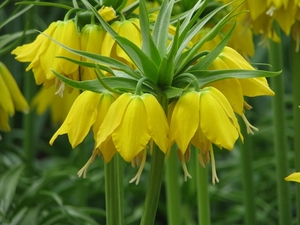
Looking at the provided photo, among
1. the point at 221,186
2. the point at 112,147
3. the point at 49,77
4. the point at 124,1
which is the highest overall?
the point at 124,1

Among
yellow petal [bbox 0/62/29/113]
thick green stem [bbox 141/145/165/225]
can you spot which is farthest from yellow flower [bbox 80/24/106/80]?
yellow petal [bbox 0/62/29/113]

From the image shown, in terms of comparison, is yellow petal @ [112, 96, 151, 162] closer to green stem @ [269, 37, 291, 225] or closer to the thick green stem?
the thick green stem

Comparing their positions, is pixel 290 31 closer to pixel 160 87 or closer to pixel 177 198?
pixel 177 198

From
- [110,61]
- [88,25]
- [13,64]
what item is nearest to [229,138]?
[110,61]

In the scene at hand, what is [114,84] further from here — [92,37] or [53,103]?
[53,103]

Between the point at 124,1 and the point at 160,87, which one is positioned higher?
the point at 124,1

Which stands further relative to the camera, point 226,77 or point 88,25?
point 88,25

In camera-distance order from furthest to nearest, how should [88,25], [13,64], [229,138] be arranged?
[13,64] → [88,25] → [229,138]
